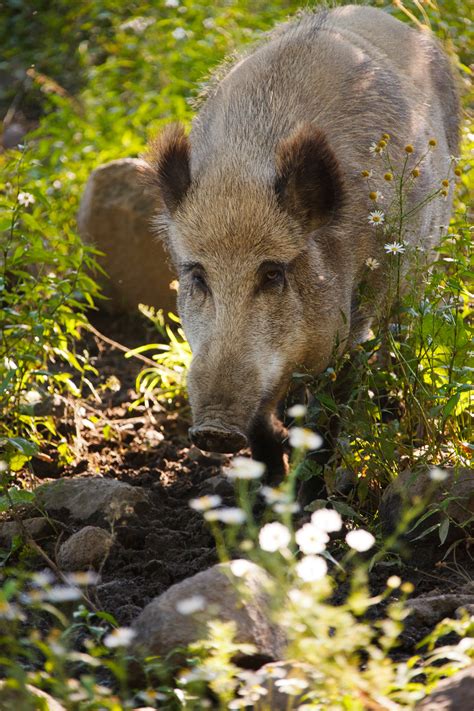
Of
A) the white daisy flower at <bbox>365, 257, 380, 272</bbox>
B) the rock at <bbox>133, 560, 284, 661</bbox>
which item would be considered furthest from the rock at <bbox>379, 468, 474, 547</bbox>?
the white daisy flower at <bbox>365, 257, 380, 272</bbox>

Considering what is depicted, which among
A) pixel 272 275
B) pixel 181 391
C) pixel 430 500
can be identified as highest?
pixel 272 275

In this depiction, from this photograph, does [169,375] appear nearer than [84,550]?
No

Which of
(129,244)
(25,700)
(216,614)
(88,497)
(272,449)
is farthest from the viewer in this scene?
(129,244)

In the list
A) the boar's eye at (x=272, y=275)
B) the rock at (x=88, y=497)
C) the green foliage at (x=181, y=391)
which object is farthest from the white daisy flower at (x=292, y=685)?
the boar's eye at (x=272, y=275)

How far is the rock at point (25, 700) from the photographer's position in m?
2.19

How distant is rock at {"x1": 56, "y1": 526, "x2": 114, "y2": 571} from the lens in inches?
143

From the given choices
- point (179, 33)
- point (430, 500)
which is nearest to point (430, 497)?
point (430, 500)

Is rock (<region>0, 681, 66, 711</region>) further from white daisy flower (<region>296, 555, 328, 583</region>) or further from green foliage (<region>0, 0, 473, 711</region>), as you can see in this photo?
white daisy flower (<region>296, 555, 328, 583</region>)

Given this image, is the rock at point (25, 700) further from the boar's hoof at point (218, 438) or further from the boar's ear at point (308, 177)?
the boar's ear at point (308, 177)

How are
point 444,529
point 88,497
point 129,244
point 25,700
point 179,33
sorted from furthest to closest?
point 179,33 < point 129,244 < point 88,497 < point 444,529 < point 25,700

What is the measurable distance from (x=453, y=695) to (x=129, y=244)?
15.3 ft

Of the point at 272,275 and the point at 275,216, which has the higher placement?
the point at 275,216

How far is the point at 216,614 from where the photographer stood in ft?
8.77

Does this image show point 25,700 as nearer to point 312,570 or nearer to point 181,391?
point 312,570
